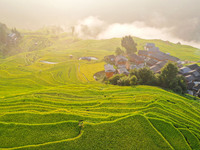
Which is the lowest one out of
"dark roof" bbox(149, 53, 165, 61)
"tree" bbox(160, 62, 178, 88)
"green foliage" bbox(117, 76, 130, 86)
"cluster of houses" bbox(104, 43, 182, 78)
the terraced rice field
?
the terraced rice field

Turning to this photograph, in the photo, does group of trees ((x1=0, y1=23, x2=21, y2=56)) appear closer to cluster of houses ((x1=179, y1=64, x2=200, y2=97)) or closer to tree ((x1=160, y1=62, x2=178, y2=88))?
tree ((x1=160, y1=62, x2=178, y2=88))

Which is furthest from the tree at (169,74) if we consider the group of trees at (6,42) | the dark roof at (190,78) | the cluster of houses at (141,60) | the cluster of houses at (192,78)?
the group of trees at (6,42)

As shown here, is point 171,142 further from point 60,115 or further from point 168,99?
point 60,115

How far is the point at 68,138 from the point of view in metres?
20.6

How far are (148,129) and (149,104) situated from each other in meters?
8.68

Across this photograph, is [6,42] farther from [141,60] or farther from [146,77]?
[146,77]

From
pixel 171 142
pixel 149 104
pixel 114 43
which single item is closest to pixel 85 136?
pixel 171 142

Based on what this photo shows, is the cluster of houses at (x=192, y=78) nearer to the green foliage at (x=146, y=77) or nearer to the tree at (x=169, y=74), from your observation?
the tree at (x=169, y=74)

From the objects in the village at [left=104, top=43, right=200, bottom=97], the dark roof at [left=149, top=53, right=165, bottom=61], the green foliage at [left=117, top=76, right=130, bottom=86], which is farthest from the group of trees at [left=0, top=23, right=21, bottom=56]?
the dark roof at [left=149, top=53, right=165, bottom=61]

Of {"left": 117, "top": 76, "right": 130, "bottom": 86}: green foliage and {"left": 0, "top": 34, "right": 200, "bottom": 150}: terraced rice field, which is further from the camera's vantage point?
{"left": 117, "top": 76, "right": 130, "bottom": 86}: green foliage

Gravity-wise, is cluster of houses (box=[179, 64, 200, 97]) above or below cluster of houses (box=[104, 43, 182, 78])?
below

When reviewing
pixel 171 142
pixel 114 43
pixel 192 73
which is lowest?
pixel 171 142

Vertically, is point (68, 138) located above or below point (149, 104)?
below

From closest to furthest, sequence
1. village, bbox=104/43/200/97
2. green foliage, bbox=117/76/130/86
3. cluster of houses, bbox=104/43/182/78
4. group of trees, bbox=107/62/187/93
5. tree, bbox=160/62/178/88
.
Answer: green foliage, bbox=117/76/130/86
group of trees, bbox=107/62/187/93
tree, bbox=160/62/178/88
village, bbox=104/43/200/97
cluster of houses, bbox=104/43/182/78
